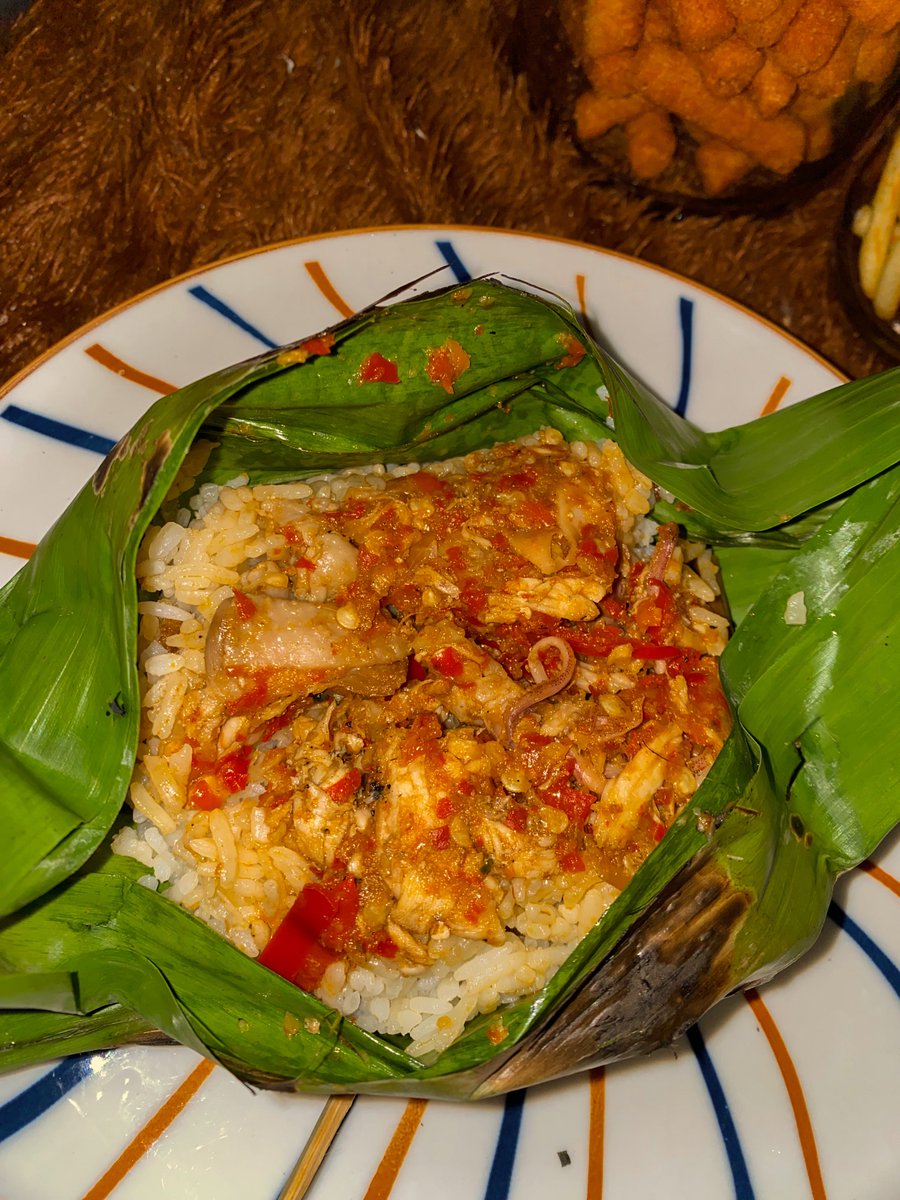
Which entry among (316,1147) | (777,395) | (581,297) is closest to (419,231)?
(581,297)

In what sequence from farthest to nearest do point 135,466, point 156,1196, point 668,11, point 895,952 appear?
point 668,11
point 895,952
point 156,1196
point 135,466

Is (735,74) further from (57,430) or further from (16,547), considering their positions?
(16,547)

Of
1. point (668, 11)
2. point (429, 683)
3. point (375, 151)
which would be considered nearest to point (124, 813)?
point (429, 683)

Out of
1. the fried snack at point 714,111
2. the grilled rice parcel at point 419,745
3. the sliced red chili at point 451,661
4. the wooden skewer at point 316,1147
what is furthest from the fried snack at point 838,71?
the wooden skewer at point 316,1147

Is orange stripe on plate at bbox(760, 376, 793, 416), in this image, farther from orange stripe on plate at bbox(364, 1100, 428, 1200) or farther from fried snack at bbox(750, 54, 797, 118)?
orange stripe on plate at bbox(364, 1100, 428, 1200)

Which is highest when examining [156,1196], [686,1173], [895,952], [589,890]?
[589,890]

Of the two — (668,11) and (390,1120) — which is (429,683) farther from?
(668,11)

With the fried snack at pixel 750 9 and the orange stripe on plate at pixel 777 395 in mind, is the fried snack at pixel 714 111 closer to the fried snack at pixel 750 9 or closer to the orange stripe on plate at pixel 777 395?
the fried snack at pixel 750 9
